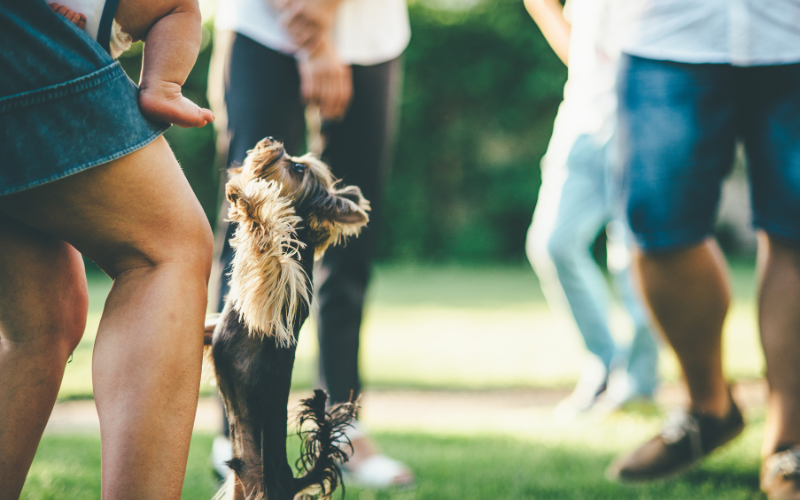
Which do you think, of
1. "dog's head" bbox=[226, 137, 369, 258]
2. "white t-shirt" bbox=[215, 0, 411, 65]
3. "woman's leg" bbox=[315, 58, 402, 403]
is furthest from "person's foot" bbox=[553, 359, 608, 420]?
"dog's head" bbox=[226, 137, 369, 258]

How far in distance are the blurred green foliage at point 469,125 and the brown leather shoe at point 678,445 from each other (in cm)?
974

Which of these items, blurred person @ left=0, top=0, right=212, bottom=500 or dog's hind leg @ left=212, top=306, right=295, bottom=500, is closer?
blurred person @ left=0, top=0, right=212, bottom=500

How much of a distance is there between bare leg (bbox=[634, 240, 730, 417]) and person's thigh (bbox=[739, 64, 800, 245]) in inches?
8.7

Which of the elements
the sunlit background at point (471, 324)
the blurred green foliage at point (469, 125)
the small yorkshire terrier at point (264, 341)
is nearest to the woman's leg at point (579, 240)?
the sunlit background at point (471, 324)

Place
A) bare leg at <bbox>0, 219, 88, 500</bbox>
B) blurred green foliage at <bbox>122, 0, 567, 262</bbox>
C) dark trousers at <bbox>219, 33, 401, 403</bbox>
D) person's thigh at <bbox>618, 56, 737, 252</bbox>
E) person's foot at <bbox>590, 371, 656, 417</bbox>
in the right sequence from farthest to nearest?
blurred green foliage at <bbox>122, 0, 567, 262</bbox>, person's foot at <bbox>590, 371, 656, 417</bbox>, dark trousers at <bbox>219, 33, 401, 403</bbox>, person's thigh at <bbox>618, 56, 737, 252</bbox>, bare leg at <bbox>0, 219, 88, 500</bbox>

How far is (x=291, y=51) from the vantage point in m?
2.12

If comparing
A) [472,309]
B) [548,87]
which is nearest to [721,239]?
[548,87]

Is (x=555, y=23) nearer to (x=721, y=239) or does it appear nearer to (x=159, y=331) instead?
(x=159, y=331)

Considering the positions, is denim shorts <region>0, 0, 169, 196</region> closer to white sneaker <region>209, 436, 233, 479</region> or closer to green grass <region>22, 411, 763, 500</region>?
green grass <region>22, 411, 763, 500</region>

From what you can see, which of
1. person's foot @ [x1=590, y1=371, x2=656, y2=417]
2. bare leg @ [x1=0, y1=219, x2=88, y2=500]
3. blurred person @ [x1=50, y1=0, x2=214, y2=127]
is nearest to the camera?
blurred person @ [x1=50, y1=0, x2=214, y2=127]

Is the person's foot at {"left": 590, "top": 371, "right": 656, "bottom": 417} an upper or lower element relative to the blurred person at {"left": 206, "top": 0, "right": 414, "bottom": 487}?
lower

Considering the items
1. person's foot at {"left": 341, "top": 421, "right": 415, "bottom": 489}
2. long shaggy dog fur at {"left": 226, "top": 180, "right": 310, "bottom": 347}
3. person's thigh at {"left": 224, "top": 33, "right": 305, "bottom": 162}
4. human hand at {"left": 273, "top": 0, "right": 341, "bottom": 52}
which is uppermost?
human hand at {"left": 273, "top": 0, "right": 341, "bottom": 52}

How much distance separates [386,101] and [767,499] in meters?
1.80

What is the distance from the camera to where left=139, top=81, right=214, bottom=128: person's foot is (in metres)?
1.27
